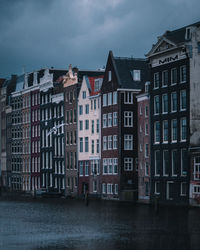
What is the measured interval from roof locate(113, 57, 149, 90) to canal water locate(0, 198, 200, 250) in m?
33.4

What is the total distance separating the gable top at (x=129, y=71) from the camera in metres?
102

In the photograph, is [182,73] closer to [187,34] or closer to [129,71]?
[187,34]

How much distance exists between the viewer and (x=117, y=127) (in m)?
102

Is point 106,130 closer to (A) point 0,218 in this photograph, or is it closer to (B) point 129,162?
(B) point 129,162

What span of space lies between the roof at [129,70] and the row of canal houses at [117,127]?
0.15 m

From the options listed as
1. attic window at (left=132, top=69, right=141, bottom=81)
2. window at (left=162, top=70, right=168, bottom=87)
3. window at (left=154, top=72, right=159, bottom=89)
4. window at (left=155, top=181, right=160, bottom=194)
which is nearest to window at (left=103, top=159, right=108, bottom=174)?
attic window at (left=132, top=69, right=141, bottom=81)

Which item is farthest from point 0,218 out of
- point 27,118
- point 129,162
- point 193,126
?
point 27,118

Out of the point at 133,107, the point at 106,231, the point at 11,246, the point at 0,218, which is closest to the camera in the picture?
the point at 11,246

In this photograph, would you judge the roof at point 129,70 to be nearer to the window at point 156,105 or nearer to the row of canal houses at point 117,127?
the row of canal houses at point 117,127

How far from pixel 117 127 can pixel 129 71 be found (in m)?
8.09

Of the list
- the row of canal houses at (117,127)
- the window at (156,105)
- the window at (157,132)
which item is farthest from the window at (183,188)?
the window at (156,105)

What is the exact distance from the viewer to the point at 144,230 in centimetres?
5000

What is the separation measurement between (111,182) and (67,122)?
20617 millimetres

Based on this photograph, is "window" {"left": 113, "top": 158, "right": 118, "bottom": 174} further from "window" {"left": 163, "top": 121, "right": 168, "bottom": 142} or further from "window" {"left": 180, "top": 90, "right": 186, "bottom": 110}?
"window" {"left": 180, "top": 90, "right": 186, "bottom": 110}
